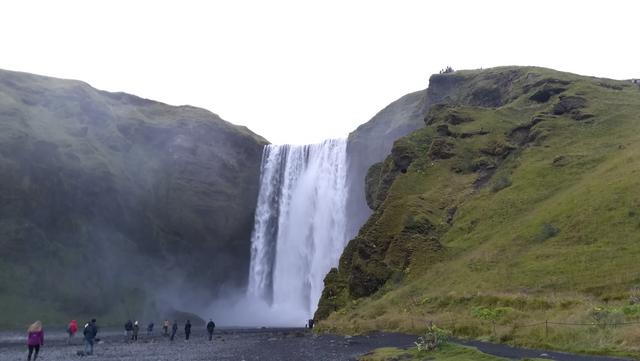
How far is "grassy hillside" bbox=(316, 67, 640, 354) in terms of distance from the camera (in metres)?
29.4

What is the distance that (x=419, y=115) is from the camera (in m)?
99.9

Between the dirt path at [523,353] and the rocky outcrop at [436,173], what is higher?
the rocky outcrop at [436,173]

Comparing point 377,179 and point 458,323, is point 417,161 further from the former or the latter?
point 458,323

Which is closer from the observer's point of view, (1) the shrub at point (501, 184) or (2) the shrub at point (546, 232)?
(2) the shrub at point (546, 232)

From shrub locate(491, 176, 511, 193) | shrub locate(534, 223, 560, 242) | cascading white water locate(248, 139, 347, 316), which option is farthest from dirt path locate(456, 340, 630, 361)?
Answer: cascading white water locate(248, 139, 347, 316)

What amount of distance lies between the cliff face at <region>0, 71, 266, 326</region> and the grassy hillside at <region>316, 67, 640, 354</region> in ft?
143

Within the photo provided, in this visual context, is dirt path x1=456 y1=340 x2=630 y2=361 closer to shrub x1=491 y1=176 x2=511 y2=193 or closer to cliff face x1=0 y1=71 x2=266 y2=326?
shrub x1=491 y1=176 x2=511 y2=193

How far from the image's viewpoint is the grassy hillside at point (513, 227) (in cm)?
2936

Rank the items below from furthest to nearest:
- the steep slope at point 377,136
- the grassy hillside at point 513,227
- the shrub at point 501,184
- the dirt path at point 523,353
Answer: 1. the steep slope at point 377,136
2. the shrub at point 501,184
3. the grassy hillside at point 513,227
4. the dirt path at point 523,353

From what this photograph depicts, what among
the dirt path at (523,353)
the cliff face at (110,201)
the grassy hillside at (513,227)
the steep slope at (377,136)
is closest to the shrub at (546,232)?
the grassy hillside at (513,227)

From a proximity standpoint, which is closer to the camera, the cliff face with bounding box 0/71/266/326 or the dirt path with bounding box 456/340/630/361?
the dirt path with bounding box 456/340/630/361

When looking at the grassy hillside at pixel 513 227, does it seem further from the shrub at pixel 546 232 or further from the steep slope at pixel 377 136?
the steep slope at pixel 377 136

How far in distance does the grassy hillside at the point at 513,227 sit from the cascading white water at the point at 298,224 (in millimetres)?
18537

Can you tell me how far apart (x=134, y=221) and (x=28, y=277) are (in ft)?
62.4
